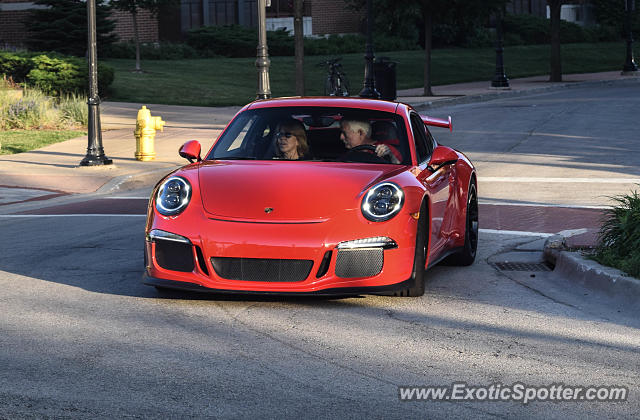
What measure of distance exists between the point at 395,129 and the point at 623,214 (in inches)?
79.6

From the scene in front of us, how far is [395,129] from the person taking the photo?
838 centimetres

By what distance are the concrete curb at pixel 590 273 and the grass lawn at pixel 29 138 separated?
13.5m

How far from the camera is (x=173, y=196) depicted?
737cm

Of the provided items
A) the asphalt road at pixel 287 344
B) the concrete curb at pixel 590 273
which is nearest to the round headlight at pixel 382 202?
the asphalt road at pixel 287 344

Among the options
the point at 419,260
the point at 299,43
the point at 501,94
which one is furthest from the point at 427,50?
the point at 419,260

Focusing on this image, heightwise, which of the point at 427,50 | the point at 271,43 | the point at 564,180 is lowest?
the point at 564,180

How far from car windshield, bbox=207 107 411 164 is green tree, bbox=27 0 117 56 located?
3837cm

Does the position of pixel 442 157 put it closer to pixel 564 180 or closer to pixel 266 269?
pixel 266 269

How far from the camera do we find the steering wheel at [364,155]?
26.4 feet

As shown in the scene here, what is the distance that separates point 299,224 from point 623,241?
2.84 meters

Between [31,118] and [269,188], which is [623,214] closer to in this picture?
[269,188]

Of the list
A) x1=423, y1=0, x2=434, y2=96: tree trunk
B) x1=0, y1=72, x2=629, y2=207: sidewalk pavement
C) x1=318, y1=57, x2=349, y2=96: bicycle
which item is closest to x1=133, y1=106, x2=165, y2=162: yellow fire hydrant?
x1=0, y1=72, x2=629, y2=207: sidewalk pavement

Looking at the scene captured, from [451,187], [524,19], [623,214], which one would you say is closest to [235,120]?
[451,187]

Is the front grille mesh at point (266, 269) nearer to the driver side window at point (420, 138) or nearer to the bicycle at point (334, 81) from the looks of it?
the driver side window at point (420, 138)
